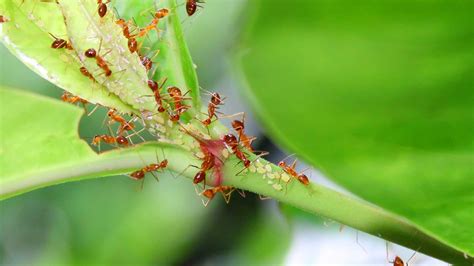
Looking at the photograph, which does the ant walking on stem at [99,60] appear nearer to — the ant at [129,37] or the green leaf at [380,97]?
the ant at [129,37]

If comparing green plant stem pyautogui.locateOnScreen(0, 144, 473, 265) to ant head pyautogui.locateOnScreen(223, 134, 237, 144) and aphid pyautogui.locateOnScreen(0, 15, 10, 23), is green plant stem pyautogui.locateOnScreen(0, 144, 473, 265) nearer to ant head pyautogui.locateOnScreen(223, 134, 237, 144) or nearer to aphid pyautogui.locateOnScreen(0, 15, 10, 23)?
ant head pyautogui.locateOnScreen(223, 134, 237, 144)

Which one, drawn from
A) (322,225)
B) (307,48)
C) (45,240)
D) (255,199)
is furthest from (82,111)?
(45,240)

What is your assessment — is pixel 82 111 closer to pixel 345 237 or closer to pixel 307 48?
pixel 307 48

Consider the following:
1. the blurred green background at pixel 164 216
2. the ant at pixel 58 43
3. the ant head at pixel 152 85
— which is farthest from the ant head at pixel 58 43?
the blurred green background at pixel 164 216

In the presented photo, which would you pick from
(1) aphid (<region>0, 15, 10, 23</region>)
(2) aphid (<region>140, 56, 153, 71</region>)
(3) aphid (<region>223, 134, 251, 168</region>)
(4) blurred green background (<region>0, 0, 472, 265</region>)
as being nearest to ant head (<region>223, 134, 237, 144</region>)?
(3) aphid (<region>223, 134, 251, 168</region>)

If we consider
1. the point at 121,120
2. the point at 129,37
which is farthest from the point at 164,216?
the point at 129,37

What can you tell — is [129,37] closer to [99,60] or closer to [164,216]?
[99,60]
